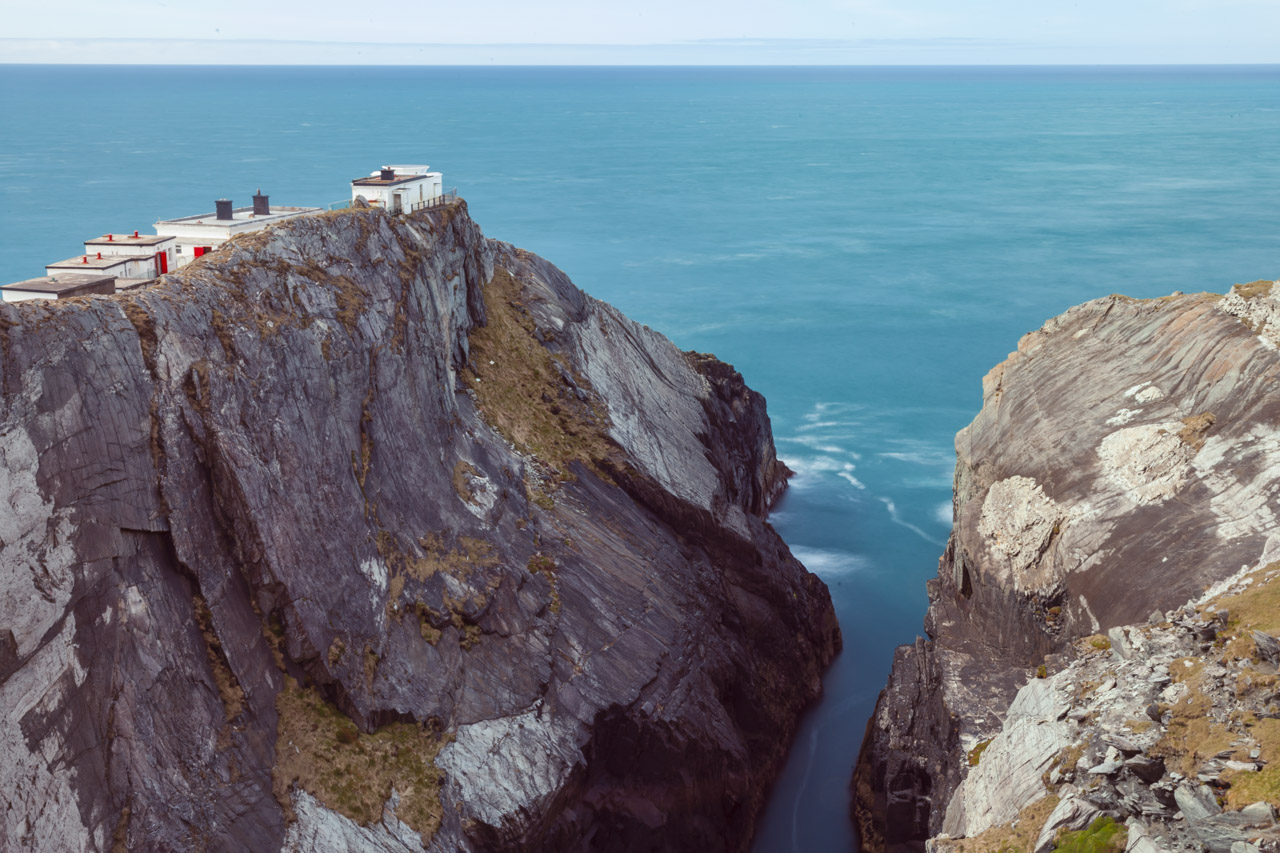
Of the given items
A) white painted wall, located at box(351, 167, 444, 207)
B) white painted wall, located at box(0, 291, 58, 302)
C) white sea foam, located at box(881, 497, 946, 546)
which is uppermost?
white painted wall, located at box(351, 167, 444, 207)

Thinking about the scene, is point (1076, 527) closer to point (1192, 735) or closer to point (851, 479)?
point (1192, 735)

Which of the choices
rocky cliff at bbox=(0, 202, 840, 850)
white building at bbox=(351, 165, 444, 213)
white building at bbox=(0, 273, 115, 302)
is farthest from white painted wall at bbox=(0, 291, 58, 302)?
white building at bbox=(351, 165, 444, 213)

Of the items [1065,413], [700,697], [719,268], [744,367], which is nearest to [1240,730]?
[700,697]

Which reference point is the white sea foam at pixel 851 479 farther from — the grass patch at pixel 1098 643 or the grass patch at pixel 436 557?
the grass patch at pixel 1098 643

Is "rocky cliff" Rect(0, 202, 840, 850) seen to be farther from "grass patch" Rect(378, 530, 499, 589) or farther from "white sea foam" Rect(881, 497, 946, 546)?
"white sea foam" Rect(881, 497, 946, 546)

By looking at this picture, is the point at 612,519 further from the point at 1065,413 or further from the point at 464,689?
the point at 1065,413

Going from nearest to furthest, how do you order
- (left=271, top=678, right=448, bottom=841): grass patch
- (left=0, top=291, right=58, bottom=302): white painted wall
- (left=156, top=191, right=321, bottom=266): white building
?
(left=271, top=678, right=448, bottom=841): grass patch, (left=0, top=291, right=58, bottom=302): white painted wall, (left=156, top=191, right=321, bottom=266): white building

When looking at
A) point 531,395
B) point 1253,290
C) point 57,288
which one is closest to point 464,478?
point 531,395
